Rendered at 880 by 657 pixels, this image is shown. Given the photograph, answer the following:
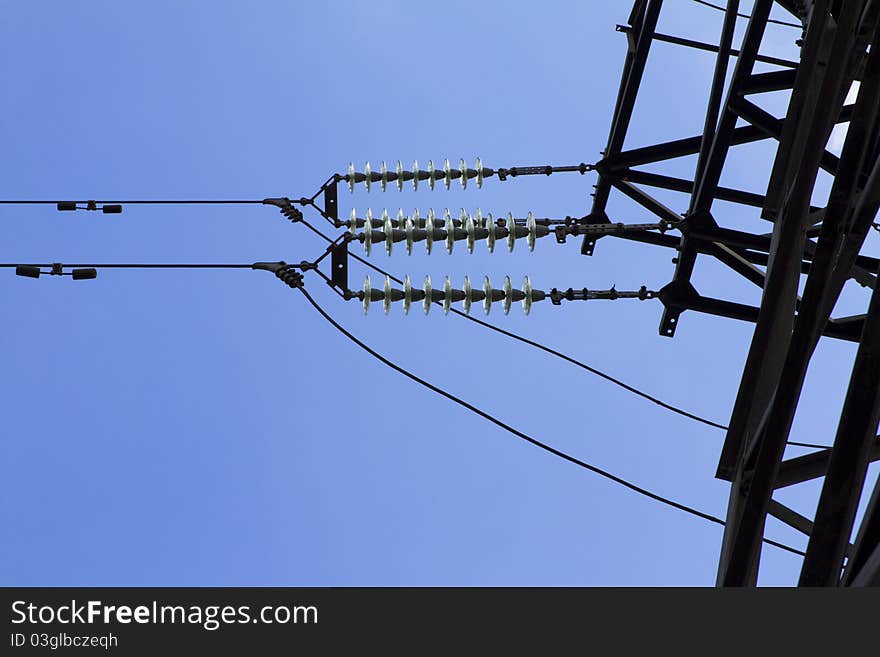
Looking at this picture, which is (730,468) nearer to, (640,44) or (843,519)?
(843,519)

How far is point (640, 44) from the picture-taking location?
1269cm

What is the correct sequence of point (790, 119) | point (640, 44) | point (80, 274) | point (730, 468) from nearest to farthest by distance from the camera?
point (730, 468) < point (790, 119) < point (80, 274) < point (640, 44)

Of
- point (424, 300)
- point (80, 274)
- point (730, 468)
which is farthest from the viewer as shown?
point (80, 274)

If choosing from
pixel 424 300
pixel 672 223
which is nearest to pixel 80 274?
pixel 424 300

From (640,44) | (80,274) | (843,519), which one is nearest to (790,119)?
(843,519)

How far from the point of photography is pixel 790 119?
28.7ft
